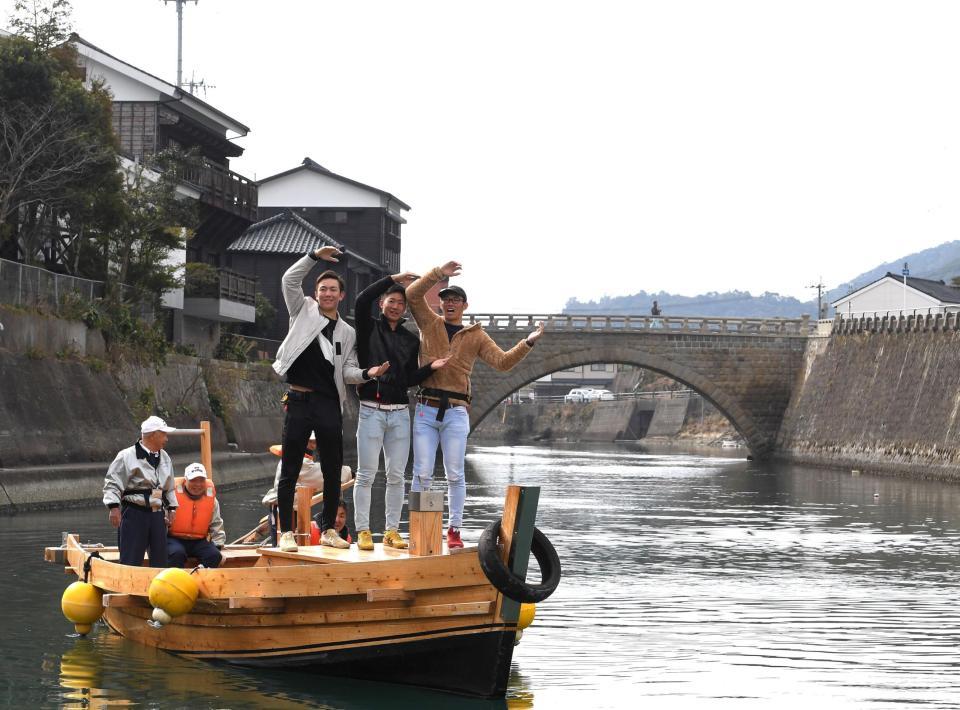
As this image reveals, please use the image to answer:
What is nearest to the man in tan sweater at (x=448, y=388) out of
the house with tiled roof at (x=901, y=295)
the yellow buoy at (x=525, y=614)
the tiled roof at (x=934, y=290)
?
the yellow buoy at (x=525, y=614)

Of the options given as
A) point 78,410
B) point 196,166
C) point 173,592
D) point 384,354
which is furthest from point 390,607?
point 196,166

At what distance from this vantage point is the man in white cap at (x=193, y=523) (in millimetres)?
11289

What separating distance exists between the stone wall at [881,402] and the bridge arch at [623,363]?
1.56 m

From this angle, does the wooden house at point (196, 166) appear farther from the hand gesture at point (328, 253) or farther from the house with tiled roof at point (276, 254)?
the hand gesture at point (328, 253)

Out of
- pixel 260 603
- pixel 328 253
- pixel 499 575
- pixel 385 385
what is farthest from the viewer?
pixel 385 385

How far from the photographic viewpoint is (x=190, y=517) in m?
11.4

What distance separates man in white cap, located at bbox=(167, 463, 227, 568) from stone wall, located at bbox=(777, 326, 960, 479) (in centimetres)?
3089

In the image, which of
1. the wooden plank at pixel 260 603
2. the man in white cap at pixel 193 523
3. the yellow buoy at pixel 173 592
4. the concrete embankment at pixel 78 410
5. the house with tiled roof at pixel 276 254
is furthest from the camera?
the house with tiled roof at pixel 276 254

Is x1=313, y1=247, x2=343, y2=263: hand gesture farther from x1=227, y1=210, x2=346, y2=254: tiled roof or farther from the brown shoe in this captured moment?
x1=227, y1=210, x2=346, y2=254: tiled roof

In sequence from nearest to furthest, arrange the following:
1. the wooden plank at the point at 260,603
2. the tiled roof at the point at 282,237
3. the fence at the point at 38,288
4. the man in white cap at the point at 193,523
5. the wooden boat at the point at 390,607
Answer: the wooden boat at the point at 390,607, the wooden plank at the point at 260,603, the man in white cap at the point at 193,523, the fence at the point at 38,288, the tiled roof at the point at 282,237

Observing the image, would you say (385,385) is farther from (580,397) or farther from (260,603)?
(580,397)

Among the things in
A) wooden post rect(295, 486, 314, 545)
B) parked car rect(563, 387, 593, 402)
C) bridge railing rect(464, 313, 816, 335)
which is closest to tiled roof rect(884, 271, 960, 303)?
bridge railing rect(464, 313, 816, 335)

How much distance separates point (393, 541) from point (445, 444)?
32.5 inches

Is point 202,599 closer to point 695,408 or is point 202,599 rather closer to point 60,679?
point 60,679
